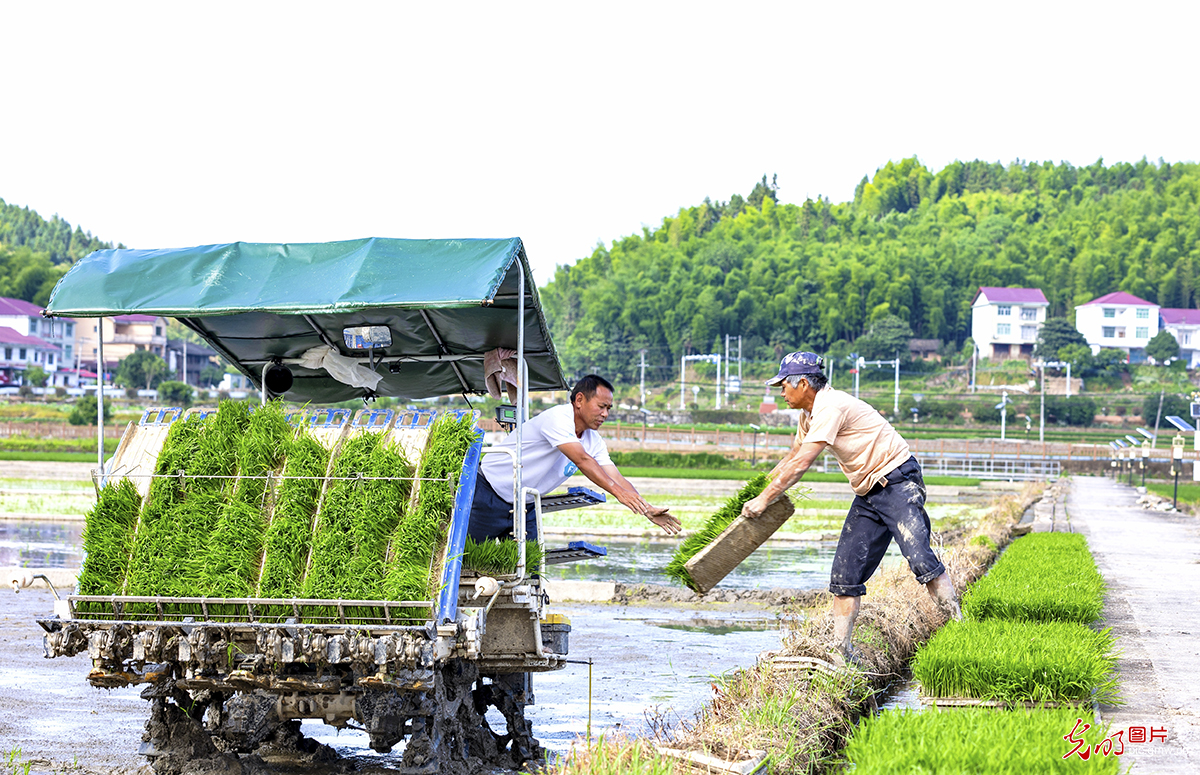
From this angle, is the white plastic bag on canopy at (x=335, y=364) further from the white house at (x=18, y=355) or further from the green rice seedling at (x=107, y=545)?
the white house at (x=18, y=355)

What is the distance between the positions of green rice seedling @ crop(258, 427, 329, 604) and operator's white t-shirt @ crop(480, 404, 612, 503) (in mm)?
1487

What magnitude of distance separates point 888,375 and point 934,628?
5974 inches

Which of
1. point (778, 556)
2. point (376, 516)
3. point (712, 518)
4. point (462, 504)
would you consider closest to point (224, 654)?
point (376, 516)

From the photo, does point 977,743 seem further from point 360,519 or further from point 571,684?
point 571,684

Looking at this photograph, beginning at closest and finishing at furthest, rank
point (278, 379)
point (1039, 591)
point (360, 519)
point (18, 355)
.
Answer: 1. point (360, 519)
2. point (278, 379)
3. point (1039, 591)
4. point (18, 355)

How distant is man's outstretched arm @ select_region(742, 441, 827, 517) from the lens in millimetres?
7617

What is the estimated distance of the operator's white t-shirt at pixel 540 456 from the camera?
8.09m

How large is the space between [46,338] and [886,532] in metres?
148

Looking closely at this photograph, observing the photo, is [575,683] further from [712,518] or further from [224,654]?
[224,654]

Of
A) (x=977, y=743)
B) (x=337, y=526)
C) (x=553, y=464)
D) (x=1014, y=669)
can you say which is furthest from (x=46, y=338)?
(x=977, y=743)

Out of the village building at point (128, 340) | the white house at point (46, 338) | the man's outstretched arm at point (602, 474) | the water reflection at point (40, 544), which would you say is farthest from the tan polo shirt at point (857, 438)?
the village building at point (128, 340)

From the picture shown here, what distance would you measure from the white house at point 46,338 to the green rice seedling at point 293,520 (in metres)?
128

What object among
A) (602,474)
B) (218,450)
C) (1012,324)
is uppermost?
(1012,324)

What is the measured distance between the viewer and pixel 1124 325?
165875mm
